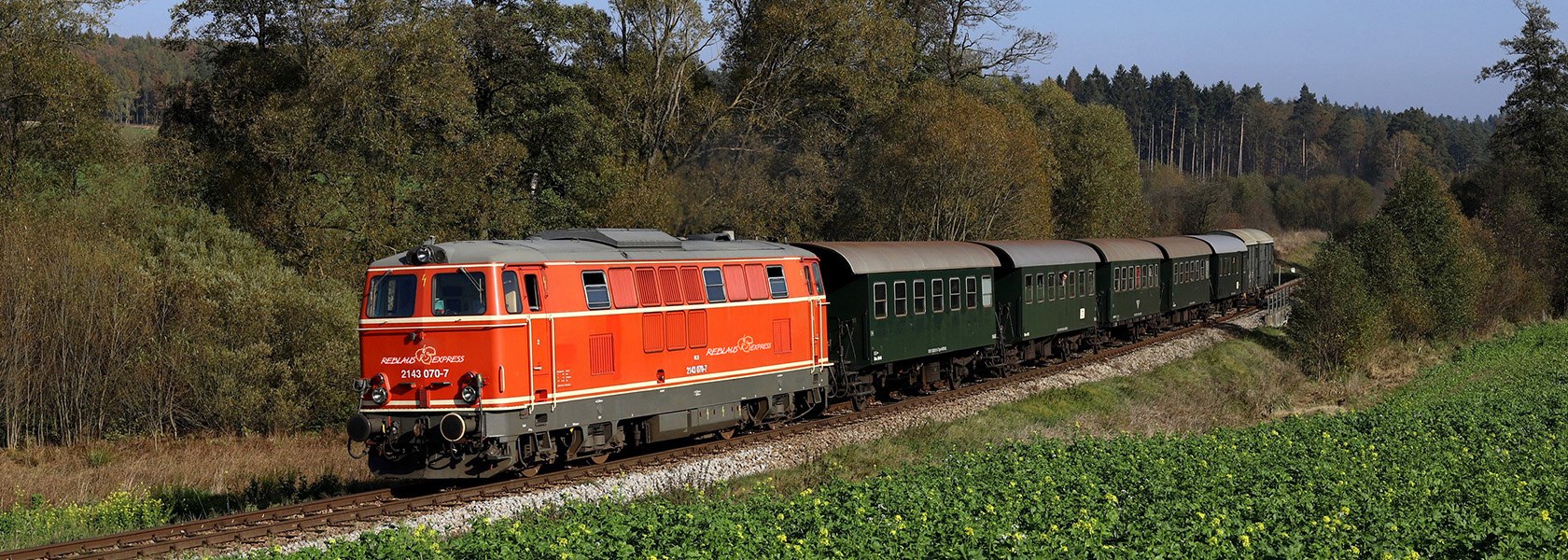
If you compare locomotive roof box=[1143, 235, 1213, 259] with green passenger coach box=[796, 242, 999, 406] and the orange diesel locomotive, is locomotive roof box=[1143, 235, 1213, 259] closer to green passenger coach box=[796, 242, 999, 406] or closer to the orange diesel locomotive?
green passenger coach box=[796, 242, 999, 406]

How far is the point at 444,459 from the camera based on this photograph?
673 inches

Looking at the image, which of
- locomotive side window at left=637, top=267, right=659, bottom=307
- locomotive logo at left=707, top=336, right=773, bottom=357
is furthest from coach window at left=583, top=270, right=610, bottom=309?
locomotive logo at left=707, top=336, right=773, bottom=357

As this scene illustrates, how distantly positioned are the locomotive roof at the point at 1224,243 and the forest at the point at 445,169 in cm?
554

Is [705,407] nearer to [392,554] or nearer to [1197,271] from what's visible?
[392,554]

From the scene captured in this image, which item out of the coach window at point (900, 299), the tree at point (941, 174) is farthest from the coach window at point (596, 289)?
the tree at point (941, 174)

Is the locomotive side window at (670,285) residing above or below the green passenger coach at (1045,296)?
above

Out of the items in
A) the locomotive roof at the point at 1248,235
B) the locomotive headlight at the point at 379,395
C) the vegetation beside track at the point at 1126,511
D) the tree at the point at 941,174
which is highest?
the tree at the point at 941,174

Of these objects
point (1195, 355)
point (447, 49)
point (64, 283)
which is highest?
point (447, 49)

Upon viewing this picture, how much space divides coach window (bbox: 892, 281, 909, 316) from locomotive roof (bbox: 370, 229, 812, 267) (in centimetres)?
368

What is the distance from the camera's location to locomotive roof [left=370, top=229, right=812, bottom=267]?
679 inches

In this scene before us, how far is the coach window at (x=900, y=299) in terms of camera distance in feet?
86.9

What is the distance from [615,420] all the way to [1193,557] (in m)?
10.2

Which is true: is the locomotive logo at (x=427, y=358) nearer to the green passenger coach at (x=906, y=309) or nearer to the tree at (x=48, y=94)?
the green passenger coach at (x=906, y=309)

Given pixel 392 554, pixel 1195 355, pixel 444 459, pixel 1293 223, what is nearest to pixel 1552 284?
pixel 1195 355
